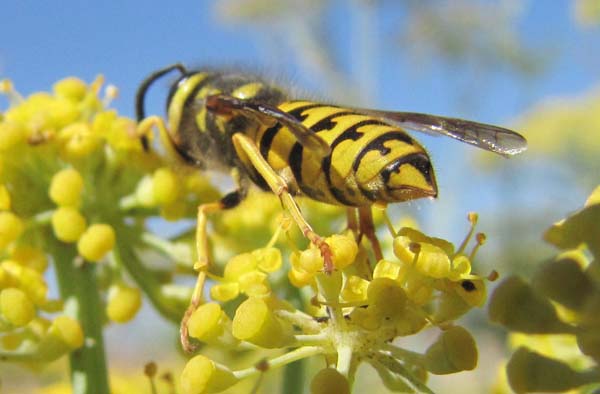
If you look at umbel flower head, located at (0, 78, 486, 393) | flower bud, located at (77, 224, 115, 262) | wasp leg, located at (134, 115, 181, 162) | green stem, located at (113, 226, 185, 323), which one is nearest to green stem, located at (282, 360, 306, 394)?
umbel flower head, located at (0, 78, 486, 393)

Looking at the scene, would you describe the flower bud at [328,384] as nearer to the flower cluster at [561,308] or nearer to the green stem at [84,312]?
the flower cluster at [561,308]

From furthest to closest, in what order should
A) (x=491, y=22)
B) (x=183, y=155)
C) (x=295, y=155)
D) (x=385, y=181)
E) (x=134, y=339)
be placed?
(x=491, y=22) < (x=134, y=339) < (x=183, y=155) < (x=295, y=155) < (x=385, y=181)

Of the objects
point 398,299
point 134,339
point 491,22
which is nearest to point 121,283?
point 398,299

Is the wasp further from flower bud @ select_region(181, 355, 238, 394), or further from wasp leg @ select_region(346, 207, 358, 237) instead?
flower bud @ select_region(181, 355, 238, 394)

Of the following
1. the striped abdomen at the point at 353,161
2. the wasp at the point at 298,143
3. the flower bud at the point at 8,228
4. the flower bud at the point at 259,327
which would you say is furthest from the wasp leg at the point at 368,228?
the flower bud at the point at 8,228

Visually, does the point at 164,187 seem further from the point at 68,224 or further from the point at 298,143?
the point at 298,143

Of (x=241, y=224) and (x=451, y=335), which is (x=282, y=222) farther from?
(x=241, y=224)
